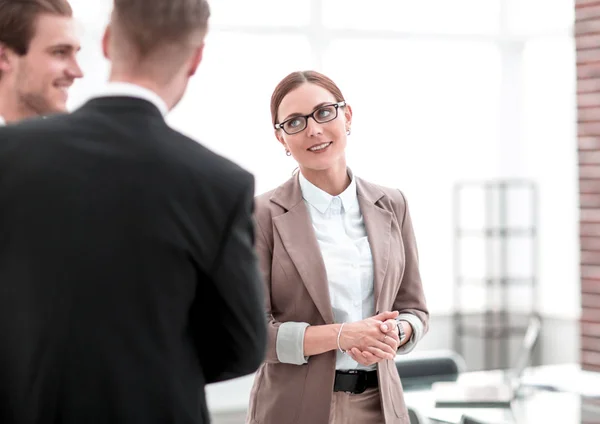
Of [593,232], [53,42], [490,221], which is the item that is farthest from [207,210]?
[490,221]

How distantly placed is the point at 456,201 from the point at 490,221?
38cm

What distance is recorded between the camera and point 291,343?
2.34 metres

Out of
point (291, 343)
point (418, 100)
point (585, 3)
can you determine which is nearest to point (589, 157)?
point (585, 3)

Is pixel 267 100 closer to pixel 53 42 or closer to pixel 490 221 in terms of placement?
pixel 490 221

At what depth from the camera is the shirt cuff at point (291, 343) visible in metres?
2.33

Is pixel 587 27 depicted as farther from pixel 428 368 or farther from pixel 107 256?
pixel 107 256

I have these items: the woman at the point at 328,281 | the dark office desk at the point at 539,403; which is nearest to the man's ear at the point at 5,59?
the woman at the point at 328,281

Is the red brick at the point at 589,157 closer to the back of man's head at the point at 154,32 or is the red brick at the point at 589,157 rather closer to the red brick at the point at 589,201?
the red brick at the point at 589,201

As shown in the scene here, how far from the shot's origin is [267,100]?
6.91 meters

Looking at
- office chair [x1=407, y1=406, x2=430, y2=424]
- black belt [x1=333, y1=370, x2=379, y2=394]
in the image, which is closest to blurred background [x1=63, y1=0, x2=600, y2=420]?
office chair [x1=407, y1=406, x2=430, y2=424]

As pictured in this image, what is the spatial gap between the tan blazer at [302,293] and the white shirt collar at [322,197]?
0.08 ft

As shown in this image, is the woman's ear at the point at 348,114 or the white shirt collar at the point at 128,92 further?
the woman's ear at the point at 348,114

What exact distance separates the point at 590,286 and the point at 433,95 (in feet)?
13.6

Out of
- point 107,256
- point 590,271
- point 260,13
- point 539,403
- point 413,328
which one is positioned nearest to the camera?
point 107,256
